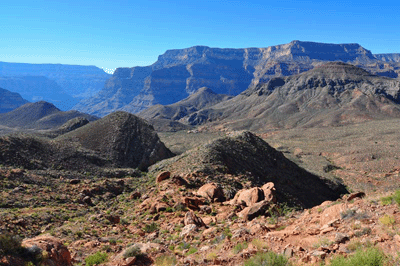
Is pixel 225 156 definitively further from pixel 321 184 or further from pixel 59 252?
pixel 59 252

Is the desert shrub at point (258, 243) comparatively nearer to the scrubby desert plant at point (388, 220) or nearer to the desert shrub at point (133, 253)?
the scrubby desert plant at point (388, 220)

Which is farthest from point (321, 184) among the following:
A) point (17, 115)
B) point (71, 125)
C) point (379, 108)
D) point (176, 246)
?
point (17, 115)

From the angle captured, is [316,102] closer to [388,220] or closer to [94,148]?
[94,148]

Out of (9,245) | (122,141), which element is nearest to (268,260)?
(9,245)

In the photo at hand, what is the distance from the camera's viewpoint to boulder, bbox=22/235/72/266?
31.3 ft

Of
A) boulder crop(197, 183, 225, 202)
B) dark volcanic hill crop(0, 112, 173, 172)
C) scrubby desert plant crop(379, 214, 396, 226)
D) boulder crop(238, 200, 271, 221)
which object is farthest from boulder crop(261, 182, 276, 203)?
dark volcanic hill crop(0, 112, 173, 172)

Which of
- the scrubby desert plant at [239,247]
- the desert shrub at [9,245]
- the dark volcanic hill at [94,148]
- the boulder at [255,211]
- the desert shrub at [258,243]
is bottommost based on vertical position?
the dark volcanic hill at [94,148]

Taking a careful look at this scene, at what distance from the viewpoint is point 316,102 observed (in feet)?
444

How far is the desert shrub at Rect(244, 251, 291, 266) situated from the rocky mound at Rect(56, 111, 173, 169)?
3569cm

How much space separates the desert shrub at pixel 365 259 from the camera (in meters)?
6.91

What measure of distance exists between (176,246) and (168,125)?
131 metres

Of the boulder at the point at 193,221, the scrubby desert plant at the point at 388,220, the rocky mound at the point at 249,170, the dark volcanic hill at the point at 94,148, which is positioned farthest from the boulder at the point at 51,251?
the dark volcanic hill at the point at 94,148

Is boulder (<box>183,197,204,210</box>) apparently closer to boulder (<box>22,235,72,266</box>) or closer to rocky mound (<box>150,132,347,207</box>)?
rocky mound (<box>150,132,347,207</box>)

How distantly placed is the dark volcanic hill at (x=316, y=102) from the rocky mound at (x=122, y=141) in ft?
250
